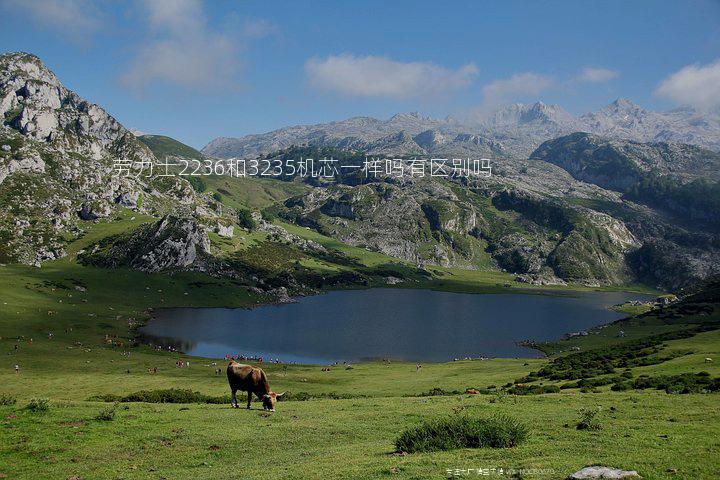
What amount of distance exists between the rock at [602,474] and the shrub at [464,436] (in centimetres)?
594

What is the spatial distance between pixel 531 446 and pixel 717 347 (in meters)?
56.6

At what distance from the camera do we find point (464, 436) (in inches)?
851

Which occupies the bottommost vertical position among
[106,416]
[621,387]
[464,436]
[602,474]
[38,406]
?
[621,387]

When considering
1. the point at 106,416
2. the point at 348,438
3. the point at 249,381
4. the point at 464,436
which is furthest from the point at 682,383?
the point at 106,416

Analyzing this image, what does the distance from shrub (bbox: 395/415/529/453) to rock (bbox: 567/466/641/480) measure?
5943mm

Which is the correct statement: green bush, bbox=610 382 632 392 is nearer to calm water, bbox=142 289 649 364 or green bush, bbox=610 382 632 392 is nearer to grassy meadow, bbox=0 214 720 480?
grassy meadow, bbox=0 214 720 480

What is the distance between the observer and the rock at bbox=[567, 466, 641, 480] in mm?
14880

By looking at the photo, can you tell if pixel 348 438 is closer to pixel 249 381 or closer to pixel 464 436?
pixel 464 436

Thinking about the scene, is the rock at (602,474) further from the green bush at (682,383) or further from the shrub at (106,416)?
the shrub at (106,416)

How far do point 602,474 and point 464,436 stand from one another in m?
7.33

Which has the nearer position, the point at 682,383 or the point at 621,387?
the point at 682,383

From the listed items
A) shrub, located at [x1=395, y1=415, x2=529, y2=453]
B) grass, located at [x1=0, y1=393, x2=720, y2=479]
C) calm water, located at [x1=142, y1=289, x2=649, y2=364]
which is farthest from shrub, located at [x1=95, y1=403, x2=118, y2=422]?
calm water, located at [x1=142, y1=289, x2=649, y2=364]

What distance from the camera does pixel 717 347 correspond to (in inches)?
2432

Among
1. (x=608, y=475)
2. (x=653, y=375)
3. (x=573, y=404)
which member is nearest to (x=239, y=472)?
(x=608, y=475)
